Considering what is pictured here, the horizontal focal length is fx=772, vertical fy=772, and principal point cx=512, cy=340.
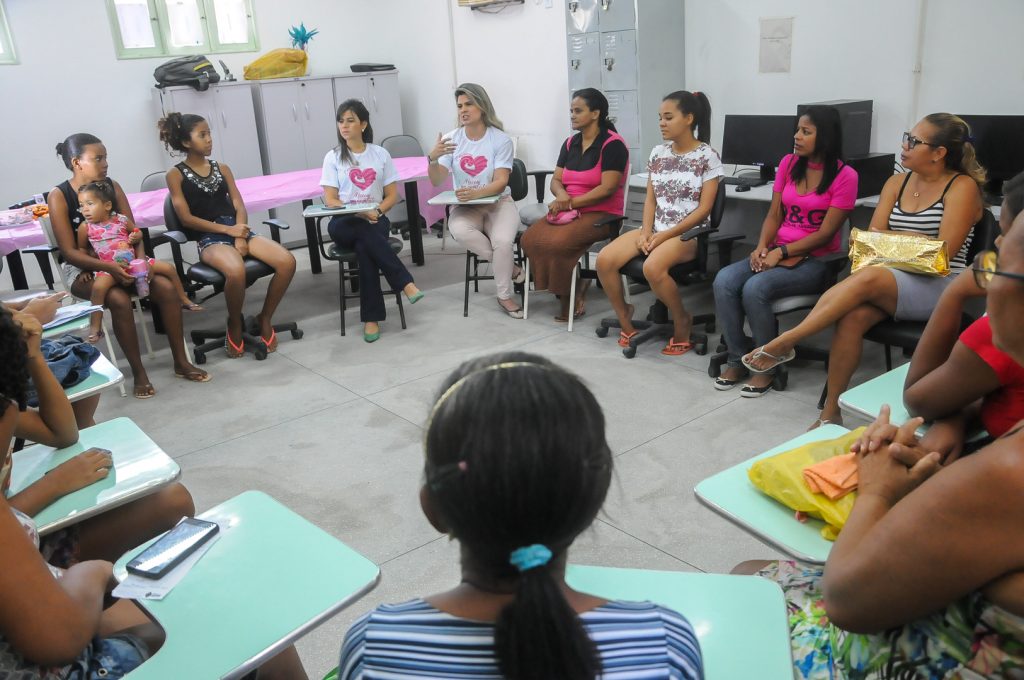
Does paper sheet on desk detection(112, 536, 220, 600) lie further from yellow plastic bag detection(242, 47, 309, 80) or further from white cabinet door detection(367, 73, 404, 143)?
white cabinet door detection(367, 73, 404, 143)

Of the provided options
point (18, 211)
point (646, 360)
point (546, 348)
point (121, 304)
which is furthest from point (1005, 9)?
point (18, 211)

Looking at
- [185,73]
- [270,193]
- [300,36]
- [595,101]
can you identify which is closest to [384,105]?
[300,36]

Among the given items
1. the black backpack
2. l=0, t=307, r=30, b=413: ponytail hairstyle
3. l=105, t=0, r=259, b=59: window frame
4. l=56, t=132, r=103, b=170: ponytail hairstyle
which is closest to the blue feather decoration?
l=105, t=0, r=259, b=59: window frame

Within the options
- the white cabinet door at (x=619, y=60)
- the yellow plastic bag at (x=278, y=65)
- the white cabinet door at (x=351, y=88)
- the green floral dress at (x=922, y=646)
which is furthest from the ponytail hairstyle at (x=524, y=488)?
the white cabinet door at (x=351, y=88)

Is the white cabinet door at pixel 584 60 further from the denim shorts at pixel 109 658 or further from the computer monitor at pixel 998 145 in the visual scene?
the denim shorts at pixel 109 658

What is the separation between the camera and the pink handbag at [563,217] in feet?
14.4

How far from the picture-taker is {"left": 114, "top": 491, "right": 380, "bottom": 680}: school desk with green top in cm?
118

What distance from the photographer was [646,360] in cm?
394

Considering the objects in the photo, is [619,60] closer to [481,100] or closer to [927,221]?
[481,100]

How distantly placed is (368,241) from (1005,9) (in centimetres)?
343

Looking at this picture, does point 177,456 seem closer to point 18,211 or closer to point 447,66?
point 18,211

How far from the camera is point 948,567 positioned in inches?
38.2

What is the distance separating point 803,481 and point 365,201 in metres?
3.78

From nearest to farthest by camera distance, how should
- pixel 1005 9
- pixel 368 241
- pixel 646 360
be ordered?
1. pixel 1005 9
2. pixel 646 360
3. pixel 368 241
